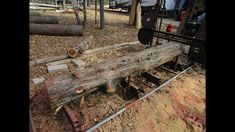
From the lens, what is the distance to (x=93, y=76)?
308cm

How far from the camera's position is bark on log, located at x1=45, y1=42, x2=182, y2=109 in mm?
2650

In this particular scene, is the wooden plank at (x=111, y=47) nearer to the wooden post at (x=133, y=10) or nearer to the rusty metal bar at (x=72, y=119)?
the rusty metal bar at (x=72, y=119)

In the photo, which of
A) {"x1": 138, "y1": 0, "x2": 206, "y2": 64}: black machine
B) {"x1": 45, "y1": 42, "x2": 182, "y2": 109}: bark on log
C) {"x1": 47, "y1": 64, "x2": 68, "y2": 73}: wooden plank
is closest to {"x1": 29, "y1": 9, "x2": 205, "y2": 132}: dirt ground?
{"x1": 47, "y1": 64, "x2": 68, "y2": 73}: wooden plank

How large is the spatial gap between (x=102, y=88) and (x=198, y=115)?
2131 mm

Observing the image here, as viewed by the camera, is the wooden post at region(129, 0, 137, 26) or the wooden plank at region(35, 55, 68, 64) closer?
the wooden plank at region(35, 55, 68, 64)

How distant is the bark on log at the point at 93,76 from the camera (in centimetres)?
265

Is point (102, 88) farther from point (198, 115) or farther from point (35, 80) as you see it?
point (198, 115)

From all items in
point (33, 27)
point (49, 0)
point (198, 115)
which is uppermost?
point (49, 0)

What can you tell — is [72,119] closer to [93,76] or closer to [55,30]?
[93,76]

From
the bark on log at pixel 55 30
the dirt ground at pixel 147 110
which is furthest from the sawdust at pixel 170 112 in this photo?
the bark on log at pixel 55 30

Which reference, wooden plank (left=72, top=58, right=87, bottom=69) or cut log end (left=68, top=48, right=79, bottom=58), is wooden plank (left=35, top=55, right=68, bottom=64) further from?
wooden plank (left=72, top=58, right=87, bottom=69)

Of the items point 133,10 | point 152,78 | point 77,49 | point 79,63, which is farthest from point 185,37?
point 133,10
